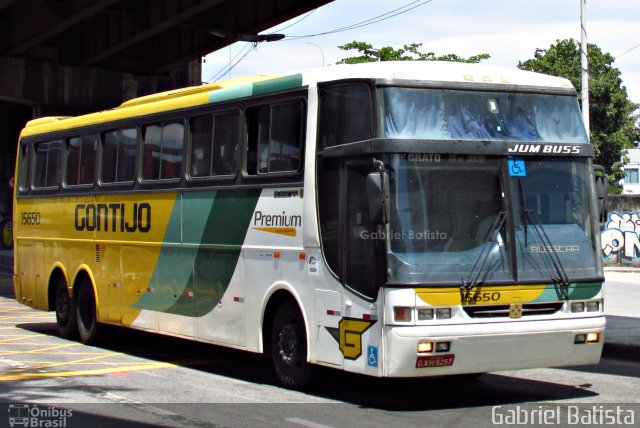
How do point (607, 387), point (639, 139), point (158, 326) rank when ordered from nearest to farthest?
point (607, 387), point (158, 326), point (639, 139)

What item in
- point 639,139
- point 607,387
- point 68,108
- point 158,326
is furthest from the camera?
point 639,139

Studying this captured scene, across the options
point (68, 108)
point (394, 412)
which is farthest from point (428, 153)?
point (68, 108)

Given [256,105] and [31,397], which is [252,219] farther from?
[31,397]

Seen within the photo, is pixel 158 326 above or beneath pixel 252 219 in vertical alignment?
beneath

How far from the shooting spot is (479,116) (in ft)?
33.6

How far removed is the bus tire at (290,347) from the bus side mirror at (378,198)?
6.58 ft

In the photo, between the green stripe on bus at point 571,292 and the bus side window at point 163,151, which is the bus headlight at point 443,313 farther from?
the bus side window at point 163,151

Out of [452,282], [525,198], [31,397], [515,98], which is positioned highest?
[515,98]

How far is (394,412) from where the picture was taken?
9828 mm

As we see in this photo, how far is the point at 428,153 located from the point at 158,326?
5.68m

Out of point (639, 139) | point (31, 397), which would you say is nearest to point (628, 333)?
point (31, 397)

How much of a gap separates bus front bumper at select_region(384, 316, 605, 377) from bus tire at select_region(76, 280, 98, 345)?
7542 millimetres

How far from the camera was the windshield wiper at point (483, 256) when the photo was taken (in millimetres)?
9656

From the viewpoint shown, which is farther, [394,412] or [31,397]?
[31,397]
